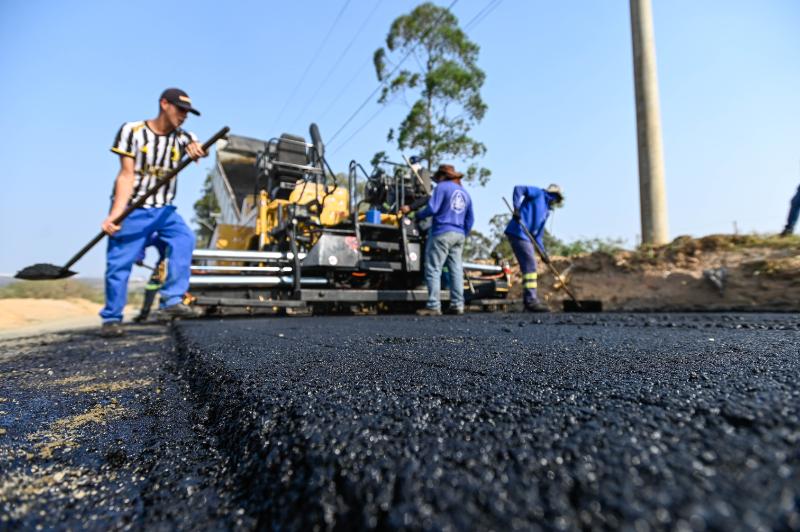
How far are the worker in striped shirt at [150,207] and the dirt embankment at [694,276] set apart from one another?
586 cm

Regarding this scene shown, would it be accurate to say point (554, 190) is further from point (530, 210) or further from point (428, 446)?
point (428, 446)

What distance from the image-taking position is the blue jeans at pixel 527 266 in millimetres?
5531

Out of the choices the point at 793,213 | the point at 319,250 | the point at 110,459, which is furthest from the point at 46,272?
the point at 793,213

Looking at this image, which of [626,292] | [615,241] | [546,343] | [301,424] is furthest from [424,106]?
[301,424]

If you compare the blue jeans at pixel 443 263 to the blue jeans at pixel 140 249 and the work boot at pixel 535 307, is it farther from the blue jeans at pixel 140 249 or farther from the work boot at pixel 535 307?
the blue jeans at pixel 140 249

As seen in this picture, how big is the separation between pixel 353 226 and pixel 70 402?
4.12 m

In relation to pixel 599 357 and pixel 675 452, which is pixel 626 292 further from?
pixel 675 452

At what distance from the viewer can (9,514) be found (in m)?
0.62

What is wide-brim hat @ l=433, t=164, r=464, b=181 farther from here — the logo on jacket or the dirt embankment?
the dirt embankment

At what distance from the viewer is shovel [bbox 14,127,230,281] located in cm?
306

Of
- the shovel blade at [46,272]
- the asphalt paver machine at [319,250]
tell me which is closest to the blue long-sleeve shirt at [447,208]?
the asphalt paver machine at [319,250]

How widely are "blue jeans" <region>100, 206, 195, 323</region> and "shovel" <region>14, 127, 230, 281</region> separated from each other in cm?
11

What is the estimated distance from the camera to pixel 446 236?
16.4 feet

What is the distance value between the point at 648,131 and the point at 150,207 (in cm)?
805
